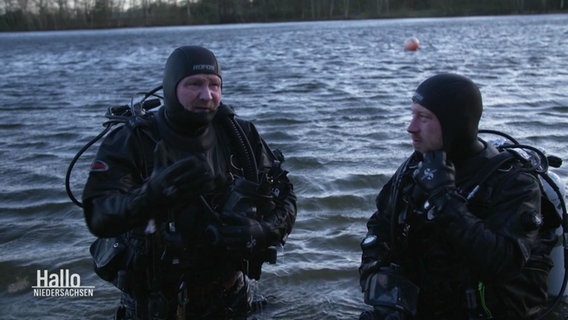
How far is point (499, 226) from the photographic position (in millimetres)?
2984

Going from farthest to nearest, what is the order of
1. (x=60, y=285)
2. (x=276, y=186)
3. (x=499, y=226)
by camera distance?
1. (x=60, y=285)
2. (x=276, y=186)
3. (x=499, y=226)

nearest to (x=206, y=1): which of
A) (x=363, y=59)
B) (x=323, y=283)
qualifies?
(x=363, y=59)

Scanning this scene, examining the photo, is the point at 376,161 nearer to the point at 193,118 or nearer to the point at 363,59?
the point at 193,118

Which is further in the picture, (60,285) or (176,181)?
(60,285)

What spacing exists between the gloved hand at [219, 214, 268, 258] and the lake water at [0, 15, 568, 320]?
4.20 ft

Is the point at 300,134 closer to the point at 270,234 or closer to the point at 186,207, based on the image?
the point at 270,234

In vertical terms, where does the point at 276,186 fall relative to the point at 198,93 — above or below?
below

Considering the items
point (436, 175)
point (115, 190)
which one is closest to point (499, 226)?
point (436, 175)

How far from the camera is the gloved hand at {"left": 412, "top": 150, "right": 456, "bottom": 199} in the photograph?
290 centimetres

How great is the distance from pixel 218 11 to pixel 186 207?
73506mm

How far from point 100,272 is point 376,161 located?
4896 millimetres

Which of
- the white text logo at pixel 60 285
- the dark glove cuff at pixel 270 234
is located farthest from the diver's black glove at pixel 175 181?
the white text logo at pixel 60 285

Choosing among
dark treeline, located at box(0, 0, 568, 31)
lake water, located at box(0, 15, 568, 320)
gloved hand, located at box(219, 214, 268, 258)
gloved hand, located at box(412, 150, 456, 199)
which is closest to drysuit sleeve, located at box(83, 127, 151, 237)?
gloved hand, located at box(219, 214, 268, 258)

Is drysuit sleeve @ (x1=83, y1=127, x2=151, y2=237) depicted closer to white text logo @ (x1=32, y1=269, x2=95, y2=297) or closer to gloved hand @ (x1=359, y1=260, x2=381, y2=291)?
gloved hand @ (x1=359, y1=260, x2=381, y2=291)
